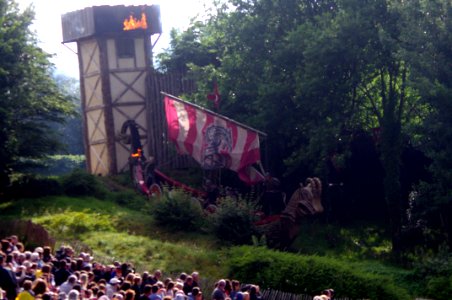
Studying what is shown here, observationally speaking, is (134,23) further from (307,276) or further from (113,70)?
(307,276)

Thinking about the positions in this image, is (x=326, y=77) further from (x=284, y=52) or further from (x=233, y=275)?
(x=233, y=275)

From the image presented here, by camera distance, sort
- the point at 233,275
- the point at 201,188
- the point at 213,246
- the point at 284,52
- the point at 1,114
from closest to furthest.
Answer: the point at 233,275, the point at 213,246, the point at 1,114, the point at 284,52, the point at 201,188

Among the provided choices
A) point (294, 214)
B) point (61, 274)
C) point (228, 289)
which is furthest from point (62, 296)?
point (294, 214)

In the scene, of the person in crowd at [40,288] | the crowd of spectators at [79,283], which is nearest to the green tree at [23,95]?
the crowd of spectators at [79,283]

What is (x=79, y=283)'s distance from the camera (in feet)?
62.1

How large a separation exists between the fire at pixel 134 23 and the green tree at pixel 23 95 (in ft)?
21.9

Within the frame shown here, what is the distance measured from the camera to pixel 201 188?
44250 millimetres

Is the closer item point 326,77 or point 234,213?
point 234,213

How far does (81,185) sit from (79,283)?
70.9ft

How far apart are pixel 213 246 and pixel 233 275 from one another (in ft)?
14.1

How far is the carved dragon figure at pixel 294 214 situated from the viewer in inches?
1369

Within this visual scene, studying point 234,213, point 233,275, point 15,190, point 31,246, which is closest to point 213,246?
point 234,213

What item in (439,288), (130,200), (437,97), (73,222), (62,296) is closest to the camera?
(62,296)

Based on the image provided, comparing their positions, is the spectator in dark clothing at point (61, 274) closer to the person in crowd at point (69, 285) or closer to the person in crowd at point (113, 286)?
the person in crowd at point (113, 286)
